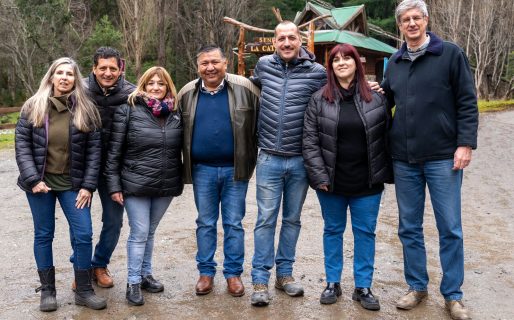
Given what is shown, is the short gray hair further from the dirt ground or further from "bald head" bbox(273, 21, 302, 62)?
the dirt ground

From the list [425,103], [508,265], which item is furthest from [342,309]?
[508,265]

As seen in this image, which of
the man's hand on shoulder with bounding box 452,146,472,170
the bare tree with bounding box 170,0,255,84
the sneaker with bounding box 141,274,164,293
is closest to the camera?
the man's hand on shoulder with bounding box 452,146,472,170

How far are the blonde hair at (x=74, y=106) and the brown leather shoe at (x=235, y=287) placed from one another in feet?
5.25

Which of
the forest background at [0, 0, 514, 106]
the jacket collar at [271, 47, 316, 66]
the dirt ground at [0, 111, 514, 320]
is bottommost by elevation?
the dirt ground at [0, 111, 514, 320]

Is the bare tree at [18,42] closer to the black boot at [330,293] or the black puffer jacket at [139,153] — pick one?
the black puffer jacket at [139,153]

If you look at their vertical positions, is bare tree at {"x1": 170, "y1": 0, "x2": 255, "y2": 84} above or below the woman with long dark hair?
above

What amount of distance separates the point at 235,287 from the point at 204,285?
250 millimetres

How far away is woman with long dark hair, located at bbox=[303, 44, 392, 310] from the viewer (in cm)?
382

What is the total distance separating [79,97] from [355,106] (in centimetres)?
202

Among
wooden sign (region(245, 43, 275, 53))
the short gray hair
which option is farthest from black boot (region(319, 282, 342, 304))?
wooden sign (region(245, 43, 275, 53))

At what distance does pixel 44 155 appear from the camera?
12.3ft

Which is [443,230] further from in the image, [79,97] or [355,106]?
[79,97]

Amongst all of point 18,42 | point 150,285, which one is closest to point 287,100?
point 150,285

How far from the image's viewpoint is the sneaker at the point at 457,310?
370 centimetres
